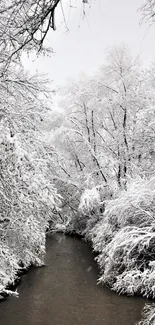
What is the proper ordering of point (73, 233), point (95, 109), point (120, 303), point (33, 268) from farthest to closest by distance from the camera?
point (73, 233) < point (95, 109) < point (33, 268) < point (120, 303)

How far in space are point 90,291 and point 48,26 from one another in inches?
358

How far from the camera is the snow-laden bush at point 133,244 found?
29.8ft

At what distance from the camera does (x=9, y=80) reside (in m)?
6.21

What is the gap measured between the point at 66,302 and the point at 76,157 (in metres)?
12.2

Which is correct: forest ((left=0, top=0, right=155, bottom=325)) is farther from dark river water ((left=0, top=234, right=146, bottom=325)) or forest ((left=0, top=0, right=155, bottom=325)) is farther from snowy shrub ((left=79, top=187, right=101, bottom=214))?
dark river water ((left=0, top=234, right=146, bottom=325))

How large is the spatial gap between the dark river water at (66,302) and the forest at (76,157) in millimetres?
384

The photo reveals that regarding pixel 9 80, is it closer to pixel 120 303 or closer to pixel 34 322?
pixel 34 322

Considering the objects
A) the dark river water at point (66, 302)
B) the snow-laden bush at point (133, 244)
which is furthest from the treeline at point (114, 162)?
the dark river water at point (66, 302)

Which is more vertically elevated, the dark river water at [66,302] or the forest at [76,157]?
the forest at [76,157]

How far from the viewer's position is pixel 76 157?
2073 centimetres

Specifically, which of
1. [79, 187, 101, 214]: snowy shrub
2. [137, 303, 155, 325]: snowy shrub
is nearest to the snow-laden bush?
[137, 303, 155, 325]: snowy shrub

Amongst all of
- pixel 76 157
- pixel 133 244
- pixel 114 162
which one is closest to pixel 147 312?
pixel 133 244

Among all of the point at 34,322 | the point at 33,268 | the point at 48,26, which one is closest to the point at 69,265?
the point at 33,268

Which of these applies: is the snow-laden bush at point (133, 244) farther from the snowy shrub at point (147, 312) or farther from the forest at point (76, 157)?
the snowy shrub at point (147, 312)
